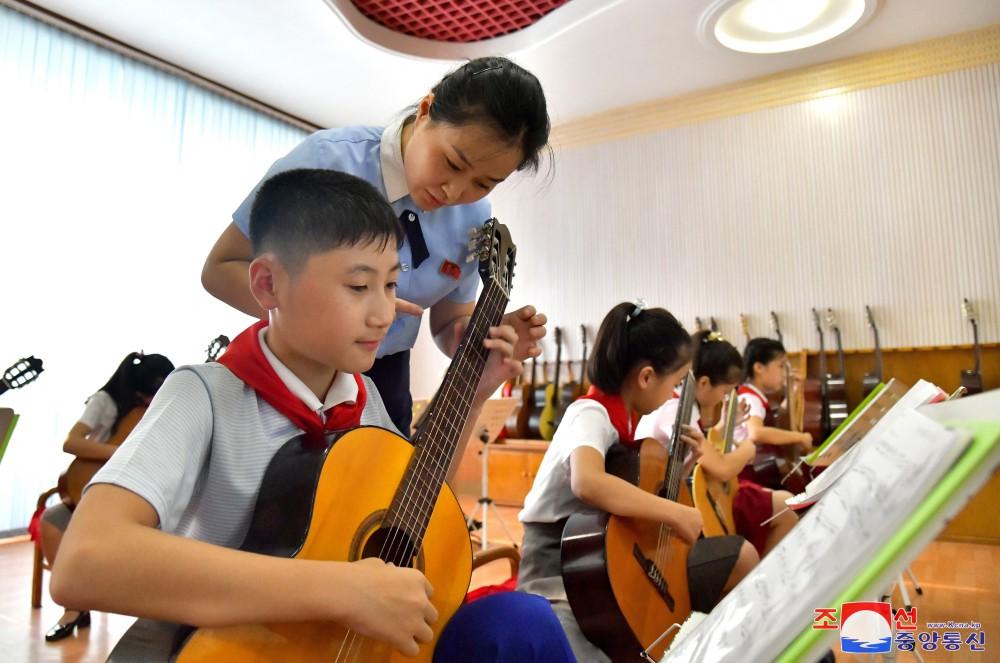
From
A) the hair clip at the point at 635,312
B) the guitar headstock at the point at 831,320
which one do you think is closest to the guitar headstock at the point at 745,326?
the guitar headstock at the point at 831,320

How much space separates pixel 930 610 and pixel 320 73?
18.7 ft

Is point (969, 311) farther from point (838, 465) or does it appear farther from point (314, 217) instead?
point (314, 217)

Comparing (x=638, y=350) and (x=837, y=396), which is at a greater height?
(x=638, y=350)

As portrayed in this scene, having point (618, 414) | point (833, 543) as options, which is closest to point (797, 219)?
point (618, 414)

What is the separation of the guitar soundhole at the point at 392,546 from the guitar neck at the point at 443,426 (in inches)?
0.5

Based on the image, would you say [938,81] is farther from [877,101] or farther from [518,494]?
[518,494]

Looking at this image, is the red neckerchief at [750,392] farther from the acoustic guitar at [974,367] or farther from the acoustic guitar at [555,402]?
the acoustic guitar at [555,402]

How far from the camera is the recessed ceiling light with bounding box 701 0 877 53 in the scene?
4926 mm

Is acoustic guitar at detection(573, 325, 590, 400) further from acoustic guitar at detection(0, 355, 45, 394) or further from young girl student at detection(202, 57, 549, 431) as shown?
young girl student at detection(202, 57, 549, 431)

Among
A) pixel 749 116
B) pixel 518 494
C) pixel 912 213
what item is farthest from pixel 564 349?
pixel 912 213

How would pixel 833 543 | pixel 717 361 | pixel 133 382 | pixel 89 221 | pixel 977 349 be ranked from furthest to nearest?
pixel 977 349
pixel 89 221
pixel 133 382
pixel 717 361
pixel 833 543

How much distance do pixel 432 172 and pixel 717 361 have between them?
2.33m

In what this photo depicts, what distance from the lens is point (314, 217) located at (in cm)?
106

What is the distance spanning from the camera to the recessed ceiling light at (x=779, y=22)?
4926 millimetres
